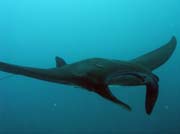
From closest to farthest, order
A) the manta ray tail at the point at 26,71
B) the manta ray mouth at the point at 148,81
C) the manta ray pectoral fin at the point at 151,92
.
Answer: the manta ray tail at the point at 26,71
the manta ray mouth at the point at 148,81
the manta ray pectoral fin at the point at 151,92

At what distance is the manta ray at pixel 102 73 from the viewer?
2374 mm

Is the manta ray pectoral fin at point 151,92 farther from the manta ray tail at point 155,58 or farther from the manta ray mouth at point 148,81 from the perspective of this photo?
the manta ray tail at point 155,58

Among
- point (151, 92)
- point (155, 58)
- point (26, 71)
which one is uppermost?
point (155, 58)

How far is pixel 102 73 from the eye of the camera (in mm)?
2500

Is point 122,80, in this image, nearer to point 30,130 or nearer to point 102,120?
point 102,120

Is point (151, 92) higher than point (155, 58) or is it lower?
lower

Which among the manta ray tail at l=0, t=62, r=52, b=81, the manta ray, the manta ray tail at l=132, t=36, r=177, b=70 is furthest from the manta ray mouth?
the manta ray tail at l=0, t=62, r=52, b=81

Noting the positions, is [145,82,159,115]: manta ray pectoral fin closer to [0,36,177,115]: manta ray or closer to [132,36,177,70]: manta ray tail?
[0,36,177,115]: manta ray

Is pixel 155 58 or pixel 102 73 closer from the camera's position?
pixel 102 73

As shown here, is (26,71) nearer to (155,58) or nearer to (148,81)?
(148,81)

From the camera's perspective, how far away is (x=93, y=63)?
2609mm

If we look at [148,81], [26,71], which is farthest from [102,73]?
[26,71]

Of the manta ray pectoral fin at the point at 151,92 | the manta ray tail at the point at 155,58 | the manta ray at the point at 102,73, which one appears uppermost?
the manta ray tail at the point at 155,58

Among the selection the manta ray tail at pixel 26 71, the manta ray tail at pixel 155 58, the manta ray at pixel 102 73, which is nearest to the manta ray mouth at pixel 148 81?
the manta ray at pixel 102 73
